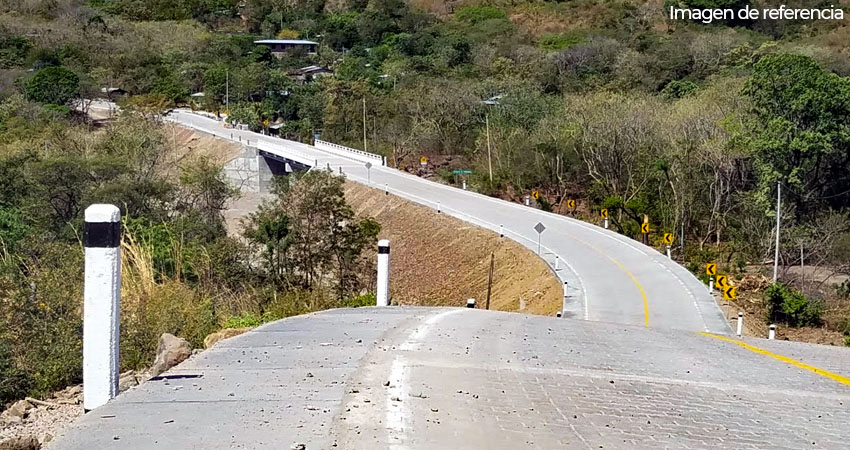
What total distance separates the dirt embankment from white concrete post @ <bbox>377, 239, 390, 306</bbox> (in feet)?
48.6

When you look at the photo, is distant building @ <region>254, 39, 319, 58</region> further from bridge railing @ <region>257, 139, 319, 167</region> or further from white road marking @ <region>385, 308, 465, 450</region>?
white road marking @ <region>385, 308, 465, 450</region>

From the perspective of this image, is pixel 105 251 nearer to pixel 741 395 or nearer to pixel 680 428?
pixel 680 428

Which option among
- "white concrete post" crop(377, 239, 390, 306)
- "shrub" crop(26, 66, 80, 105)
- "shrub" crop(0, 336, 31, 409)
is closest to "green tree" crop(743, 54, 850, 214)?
"white concrete post" crop(377, 239, 390, 306)

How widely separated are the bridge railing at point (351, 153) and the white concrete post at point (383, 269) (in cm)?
5281

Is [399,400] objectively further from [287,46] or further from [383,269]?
[287,46]

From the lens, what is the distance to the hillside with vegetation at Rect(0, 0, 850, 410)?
2484 centimetres

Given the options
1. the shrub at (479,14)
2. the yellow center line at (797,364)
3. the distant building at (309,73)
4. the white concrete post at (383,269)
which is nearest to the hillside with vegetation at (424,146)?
the distant building at (309,73)

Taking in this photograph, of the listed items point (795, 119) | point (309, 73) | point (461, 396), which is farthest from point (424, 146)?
point (461, 396)

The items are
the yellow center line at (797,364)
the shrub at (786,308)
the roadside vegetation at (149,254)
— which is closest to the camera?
the yellow center line at (797,364)

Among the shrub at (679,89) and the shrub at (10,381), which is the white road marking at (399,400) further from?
the shrub at (679,89)

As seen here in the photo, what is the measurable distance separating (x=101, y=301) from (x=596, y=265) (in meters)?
29.2

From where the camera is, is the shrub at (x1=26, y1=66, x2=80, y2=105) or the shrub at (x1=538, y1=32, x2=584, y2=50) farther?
the shrub at (x1=538, y1=32, x2=584, y2=50)

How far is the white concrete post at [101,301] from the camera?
572 centimetres

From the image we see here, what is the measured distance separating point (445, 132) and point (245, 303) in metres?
47.9
